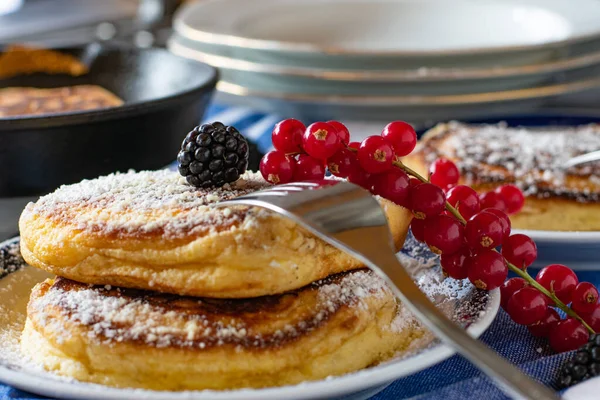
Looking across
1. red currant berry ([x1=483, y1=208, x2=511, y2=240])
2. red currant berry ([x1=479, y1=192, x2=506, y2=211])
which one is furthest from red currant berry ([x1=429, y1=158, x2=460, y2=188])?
red currant berry ([x1=483, y1=208, x2=511, y2=240])

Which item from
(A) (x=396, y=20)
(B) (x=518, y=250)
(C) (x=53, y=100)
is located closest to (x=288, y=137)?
(B) (x=518, y=250)

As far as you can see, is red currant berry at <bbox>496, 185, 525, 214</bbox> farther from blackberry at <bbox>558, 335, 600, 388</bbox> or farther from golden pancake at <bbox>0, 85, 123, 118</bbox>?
golden pancake at <bbox>0, 85, 123, 118</bbox>

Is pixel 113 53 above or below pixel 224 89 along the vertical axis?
above

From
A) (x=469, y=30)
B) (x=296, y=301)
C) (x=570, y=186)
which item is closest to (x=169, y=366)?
(x=296, y=301)

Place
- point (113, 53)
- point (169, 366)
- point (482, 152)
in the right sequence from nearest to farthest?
1. point (169, 366)
2. point (482, 152)
3. point (113, 53)

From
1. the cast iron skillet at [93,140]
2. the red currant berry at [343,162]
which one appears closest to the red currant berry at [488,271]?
the red currant berry at [343,162]

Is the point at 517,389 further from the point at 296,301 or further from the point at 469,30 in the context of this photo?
the point at 469,30
